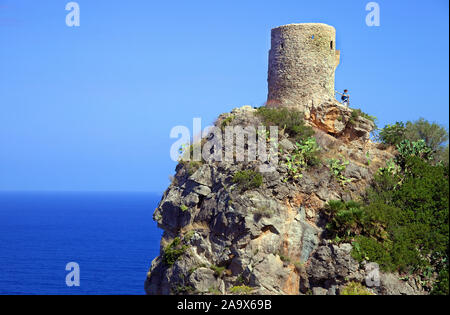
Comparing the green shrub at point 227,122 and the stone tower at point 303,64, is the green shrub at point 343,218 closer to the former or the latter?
the stone tower at point 303,64

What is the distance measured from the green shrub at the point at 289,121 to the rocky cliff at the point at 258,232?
0.27m

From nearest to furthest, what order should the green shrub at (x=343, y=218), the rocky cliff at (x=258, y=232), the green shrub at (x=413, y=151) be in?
the rocky cliff at (x=258, y=232) → the green shrub at (x=343, y=218) → the green shrub at (x=413, y=151)

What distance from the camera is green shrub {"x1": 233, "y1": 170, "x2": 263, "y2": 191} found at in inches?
941

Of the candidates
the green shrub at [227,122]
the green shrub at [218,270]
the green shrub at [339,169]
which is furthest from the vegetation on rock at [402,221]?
the green shrub at [227,122]

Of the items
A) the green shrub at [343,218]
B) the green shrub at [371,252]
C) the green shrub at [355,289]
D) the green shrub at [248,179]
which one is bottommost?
the green shrub at [355,289]

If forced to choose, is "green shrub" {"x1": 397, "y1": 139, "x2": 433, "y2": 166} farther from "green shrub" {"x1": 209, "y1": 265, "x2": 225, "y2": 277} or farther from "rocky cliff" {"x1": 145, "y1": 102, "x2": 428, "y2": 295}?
"green shrub" {"x1": 209, "y1": 265, "x2": 225, "y2": 277}

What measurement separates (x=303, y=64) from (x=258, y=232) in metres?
8.45

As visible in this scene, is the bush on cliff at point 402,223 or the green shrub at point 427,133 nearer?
the bush on cliff at point 402,223

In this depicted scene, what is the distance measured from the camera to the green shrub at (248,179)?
78.4ft

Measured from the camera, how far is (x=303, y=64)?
2738 cm

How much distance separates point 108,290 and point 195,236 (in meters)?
35.0

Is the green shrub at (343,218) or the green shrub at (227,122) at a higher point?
the green shrub at (227,122)
